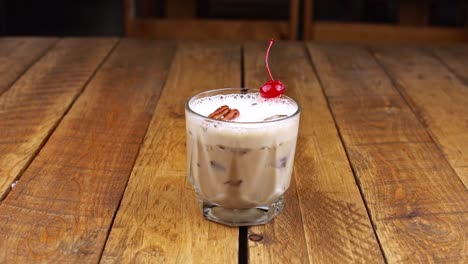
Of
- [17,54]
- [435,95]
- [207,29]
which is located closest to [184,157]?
[435,95]

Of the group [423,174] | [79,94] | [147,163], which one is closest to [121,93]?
[79,94]

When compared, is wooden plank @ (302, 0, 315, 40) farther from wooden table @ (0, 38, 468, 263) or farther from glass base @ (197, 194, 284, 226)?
glass base @ (197, 194, 284, 226)

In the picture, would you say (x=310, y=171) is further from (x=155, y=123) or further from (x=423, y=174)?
(x=155, y=123)

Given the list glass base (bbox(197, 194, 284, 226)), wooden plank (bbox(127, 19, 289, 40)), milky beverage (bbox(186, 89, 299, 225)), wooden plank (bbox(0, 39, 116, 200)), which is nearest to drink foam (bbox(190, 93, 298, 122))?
milky beverage (bbox(186, 89, 299, 225))

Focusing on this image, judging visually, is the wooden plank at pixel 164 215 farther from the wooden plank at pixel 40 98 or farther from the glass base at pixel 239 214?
the wooden plank at pixel 40 98

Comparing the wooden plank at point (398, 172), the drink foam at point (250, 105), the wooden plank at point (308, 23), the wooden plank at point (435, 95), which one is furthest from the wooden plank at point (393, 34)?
the drink foam at point (250, 105)
